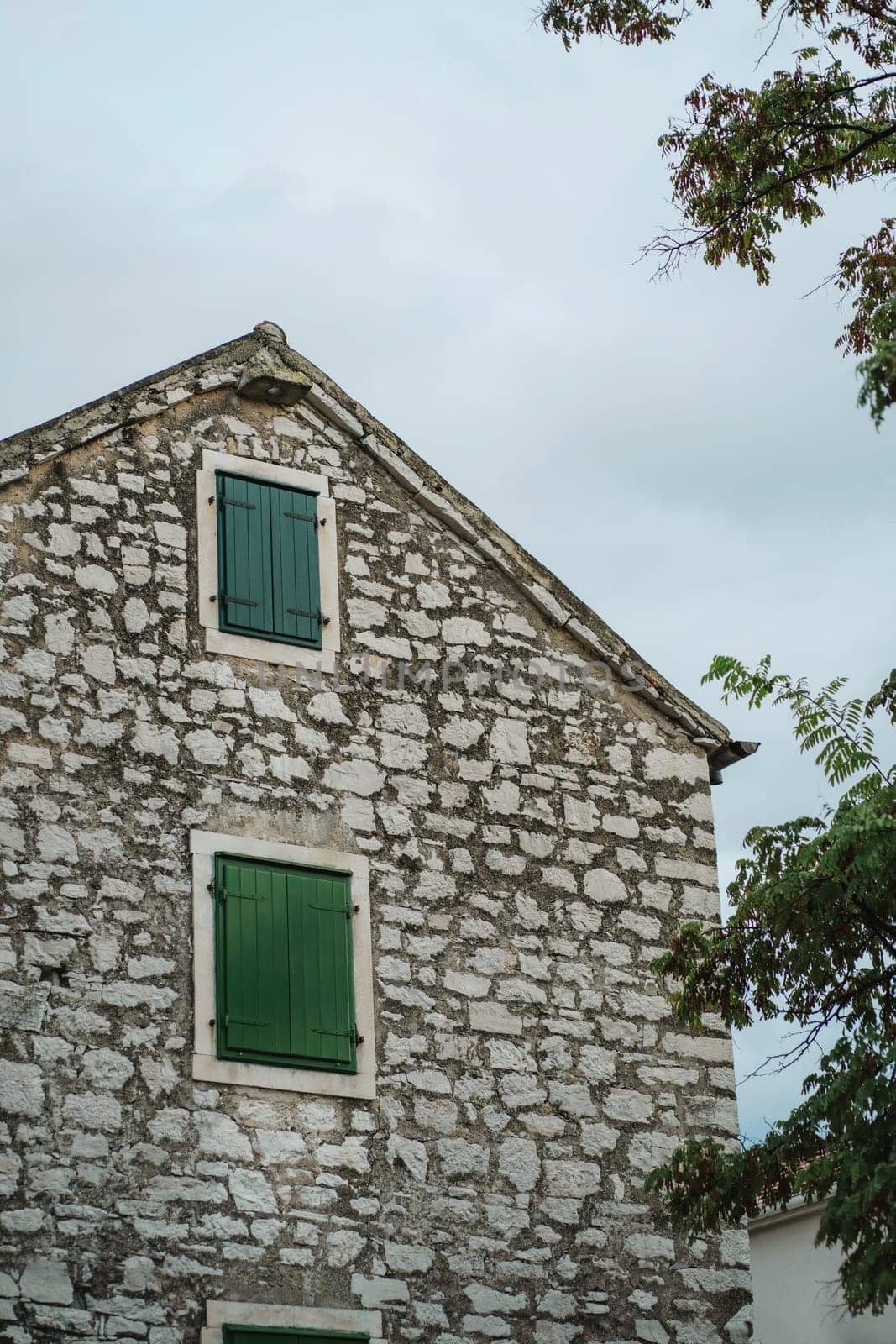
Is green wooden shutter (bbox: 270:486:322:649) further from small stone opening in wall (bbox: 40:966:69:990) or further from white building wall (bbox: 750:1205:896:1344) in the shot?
white building wall (bbox: 750:1205:896:1344)

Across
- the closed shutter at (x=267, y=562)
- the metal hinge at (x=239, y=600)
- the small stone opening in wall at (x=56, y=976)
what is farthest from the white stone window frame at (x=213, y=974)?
the metal hinge at (x=239, y=600)

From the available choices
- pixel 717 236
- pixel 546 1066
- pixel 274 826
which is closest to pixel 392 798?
pixel 274 826

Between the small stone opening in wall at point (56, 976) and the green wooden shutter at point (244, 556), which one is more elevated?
the green wooden shutter at point (244, 556)

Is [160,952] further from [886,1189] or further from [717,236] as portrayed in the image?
[717,236]

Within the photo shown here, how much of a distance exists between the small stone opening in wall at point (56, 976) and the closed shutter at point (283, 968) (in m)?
0.87

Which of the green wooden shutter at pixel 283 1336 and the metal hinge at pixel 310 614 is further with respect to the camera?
the metal hinge at pixel 310 614

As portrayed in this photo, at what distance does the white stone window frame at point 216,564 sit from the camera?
11.7m

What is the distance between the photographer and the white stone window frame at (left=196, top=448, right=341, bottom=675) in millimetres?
11680

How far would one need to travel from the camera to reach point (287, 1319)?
1011 cm

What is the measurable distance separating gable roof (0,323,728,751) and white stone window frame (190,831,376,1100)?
2534 mm

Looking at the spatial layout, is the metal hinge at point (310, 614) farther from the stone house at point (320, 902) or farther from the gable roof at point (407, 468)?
the gable roof at point (407, 468)

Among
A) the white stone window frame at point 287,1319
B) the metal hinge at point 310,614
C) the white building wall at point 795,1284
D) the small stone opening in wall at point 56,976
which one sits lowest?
the white stone window frame at point 287,1319

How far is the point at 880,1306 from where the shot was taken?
354 inches

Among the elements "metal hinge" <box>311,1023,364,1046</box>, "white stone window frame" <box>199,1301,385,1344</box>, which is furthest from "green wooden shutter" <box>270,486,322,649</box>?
"white stone window frame" <box>199,1301,385,1344</box>
